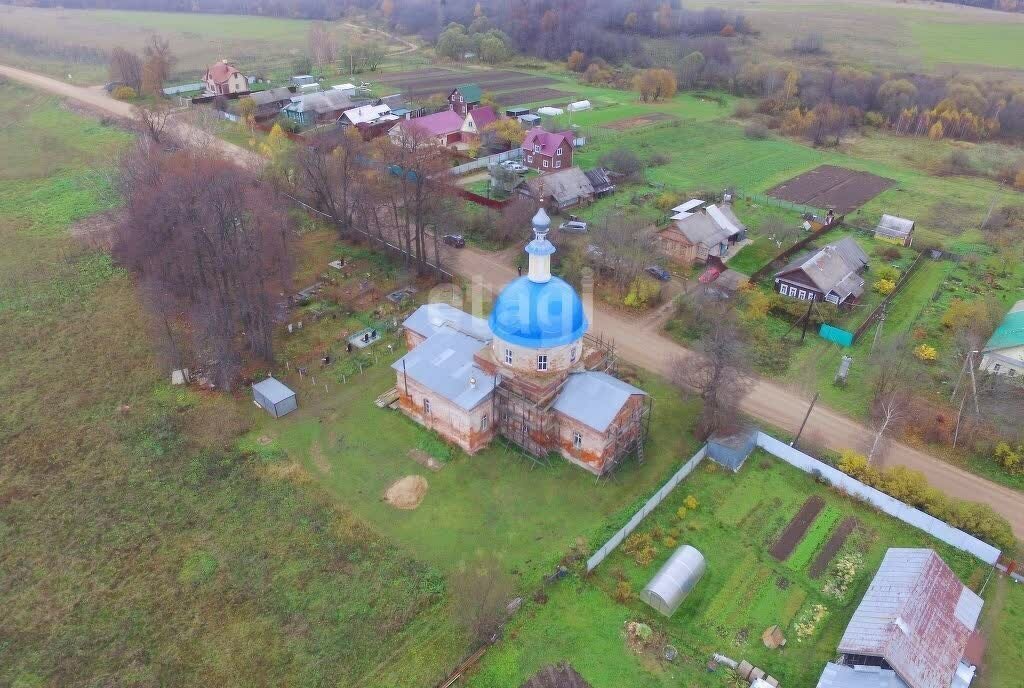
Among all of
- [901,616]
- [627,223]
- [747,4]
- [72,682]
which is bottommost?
[72,682]

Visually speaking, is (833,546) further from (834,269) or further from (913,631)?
(834,269)

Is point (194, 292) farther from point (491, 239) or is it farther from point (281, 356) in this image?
point (491, 239)

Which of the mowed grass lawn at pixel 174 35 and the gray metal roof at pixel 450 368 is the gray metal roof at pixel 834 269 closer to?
the gray metal roof at pixel 450 368

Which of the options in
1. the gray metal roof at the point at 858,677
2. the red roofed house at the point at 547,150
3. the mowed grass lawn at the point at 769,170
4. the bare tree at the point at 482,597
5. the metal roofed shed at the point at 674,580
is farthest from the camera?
the red roofed house at the point at 547,150

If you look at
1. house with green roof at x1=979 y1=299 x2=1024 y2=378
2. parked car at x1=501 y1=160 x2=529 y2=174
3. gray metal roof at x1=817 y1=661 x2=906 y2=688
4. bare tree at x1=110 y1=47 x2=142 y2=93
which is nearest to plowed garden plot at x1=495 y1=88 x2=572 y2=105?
parked car at x1=501 y1=160 x2=529 y2=174

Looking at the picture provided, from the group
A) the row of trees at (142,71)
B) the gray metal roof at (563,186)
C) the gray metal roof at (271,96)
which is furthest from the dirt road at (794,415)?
the row of trees at (142,71)

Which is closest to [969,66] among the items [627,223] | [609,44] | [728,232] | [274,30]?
[609,44]
